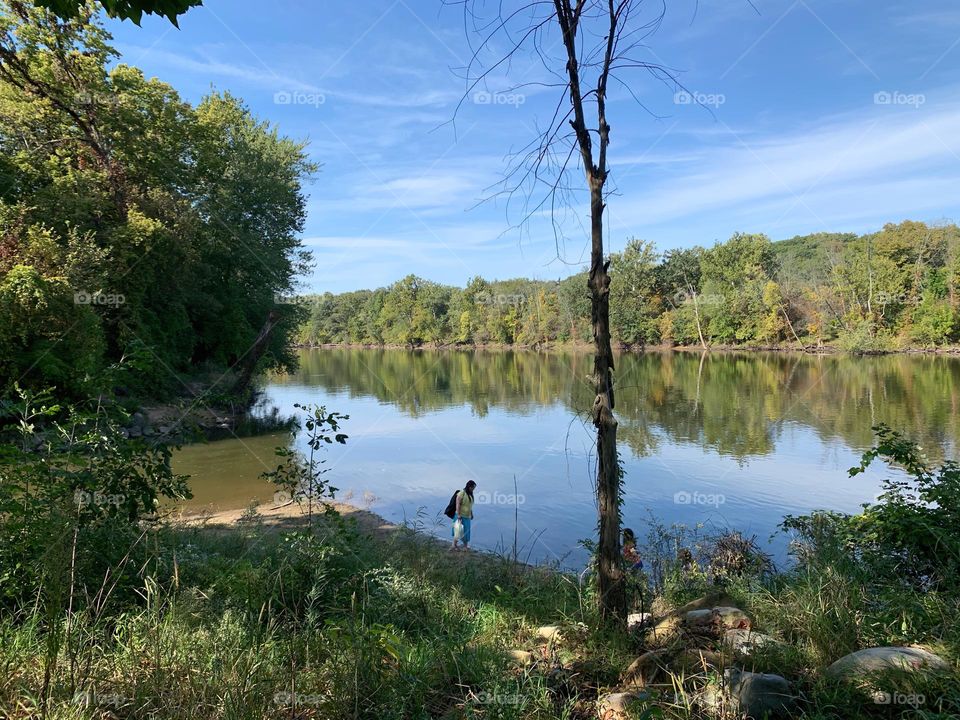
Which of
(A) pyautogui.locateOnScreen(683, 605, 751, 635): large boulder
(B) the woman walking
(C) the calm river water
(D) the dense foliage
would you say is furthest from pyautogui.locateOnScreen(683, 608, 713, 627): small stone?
(D) the dense foliage

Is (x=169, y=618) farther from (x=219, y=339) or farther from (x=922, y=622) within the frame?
(x=219, y=339)

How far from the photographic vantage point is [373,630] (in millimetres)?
3404

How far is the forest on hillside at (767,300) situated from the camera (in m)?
52.9

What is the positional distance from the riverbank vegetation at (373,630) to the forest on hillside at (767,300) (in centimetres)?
2817

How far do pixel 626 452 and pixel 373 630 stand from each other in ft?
49.2

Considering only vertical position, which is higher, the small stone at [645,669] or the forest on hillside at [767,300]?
the forest on hillside at [767,300]

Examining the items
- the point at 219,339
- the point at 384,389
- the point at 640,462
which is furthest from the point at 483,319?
the point at 640,462

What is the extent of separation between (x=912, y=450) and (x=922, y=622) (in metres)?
3.46

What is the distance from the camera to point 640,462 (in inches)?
632

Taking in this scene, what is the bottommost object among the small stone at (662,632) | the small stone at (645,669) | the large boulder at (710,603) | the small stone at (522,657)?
the large boulder at (710,603)

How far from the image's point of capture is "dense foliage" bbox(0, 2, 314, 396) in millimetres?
15859

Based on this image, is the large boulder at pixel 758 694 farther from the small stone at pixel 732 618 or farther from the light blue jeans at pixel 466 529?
the light blue jeans at pixel 466 529

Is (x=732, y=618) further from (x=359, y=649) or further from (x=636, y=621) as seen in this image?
(x=359, y=649)

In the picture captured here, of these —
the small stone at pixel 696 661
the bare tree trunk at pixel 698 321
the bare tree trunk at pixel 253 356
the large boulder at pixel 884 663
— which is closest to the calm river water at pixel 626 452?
the small stone at pixel 696 661
